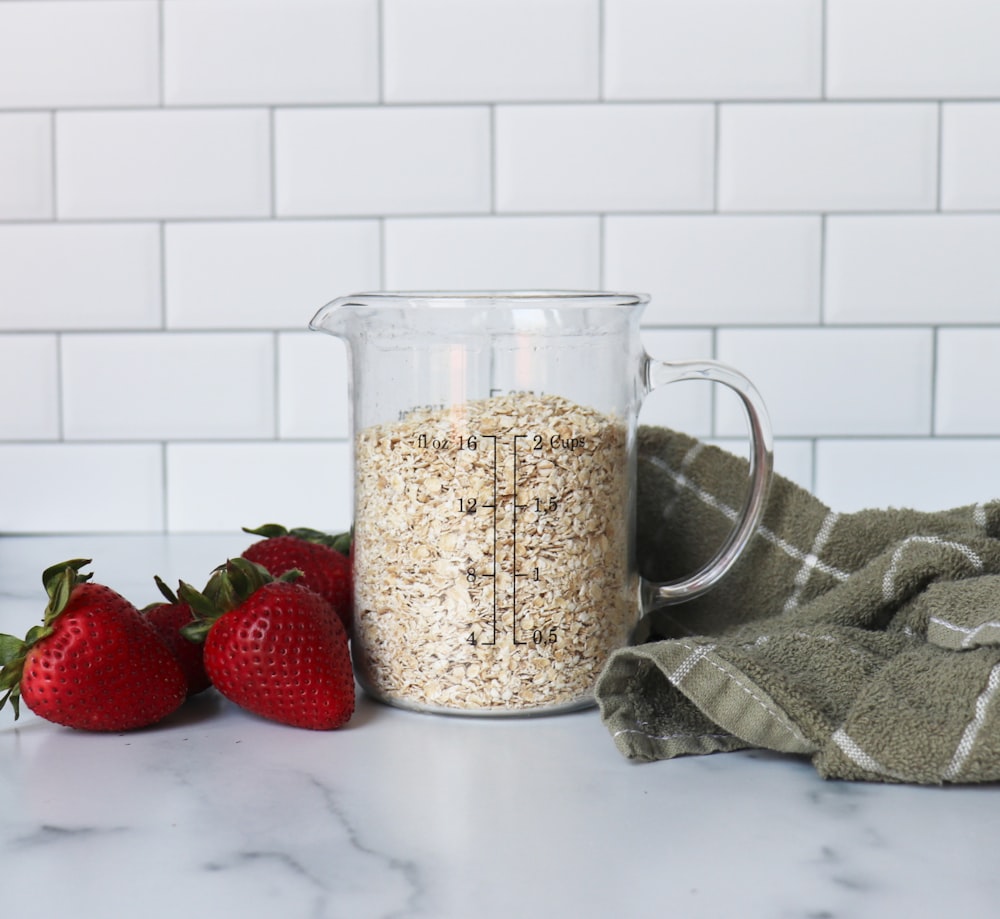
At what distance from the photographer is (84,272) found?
1077 mm

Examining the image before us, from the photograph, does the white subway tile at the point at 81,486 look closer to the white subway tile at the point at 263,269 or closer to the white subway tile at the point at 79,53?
the white subway tile at the point at 263,269

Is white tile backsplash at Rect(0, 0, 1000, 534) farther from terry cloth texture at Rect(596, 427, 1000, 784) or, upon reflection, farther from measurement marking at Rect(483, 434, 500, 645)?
measurement marking at Rect(483, 434, 500, 645)

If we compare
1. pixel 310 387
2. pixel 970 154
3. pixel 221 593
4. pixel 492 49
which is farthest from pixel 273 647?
pixel 970 154

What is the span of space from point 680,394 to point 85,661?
66 centimetres

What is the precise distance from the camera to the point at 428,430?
1.91ft

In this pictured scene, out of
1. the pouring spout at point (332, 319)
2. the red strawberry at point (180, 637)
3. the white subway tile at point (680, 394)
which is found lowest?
the red strawberry at point (180, 637)

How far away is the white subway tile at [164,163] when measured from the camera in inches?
41.6

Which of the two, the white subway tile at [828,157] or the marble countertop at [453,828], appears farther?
the white subway tile at [828,157]

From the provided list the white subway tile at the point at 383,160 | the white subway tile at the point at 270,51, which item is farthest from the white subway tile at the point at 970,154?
the white subway tile at the point at 270,51

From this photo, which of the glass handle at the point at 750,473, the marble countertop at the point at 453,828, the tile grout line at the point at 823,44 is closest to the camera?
the marble countertop at the point at 453,828

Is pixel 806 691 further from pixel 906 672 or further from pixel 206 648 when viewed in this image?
pixel 206 648

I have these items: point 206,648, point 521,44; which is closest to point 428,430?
point 206,648

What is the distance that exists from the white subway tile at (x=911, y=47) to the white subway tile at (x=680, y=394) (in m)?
0.25

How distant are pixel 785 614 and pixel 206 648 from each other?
336mm
